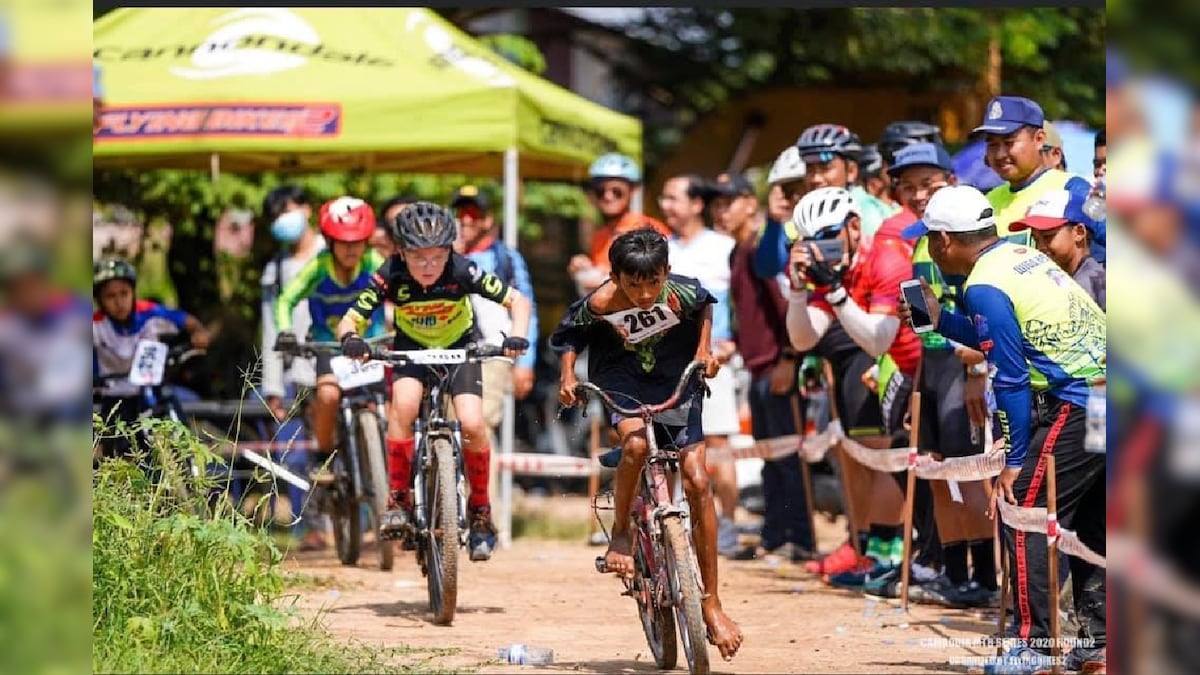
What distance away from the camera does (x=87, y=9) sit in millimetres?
3408

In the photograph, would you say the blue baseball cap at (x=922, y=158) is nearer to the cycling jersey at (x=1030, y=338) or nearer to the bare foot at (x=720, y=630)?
the cycling jersey at (x=1030, y=338)

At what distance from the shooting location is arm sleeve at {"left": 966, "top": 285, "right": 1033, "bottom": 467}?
7273 millimetres

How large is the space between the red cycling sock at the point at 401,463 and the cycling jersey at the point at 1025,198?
324cm

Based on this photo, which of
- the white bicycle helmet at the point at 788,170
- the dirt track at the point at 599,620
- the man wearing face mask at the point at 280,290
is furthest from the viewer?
the man wearing face mask at the point at 280,290

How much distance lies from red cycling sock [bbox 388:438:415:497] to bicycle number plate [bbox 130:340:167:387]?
2.64 metres

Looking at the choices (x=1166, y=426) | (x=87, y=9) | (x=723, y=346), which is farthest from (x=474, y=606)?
(x=1166, y=426)

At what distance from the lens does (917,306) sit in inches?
316

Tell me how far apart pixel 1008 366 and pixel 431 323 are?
3.65 meters

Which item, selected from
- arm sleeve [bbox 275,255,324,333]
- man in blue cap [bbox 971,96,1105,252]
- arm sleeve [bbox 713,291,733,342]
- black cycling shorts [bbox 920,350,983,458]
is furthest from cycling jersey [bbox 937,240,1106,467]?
arm sleeve [bbox 275,255,324,333]

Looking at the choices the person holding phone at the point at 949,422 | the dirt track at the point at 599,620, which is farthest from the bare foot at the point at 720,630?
the person holding phone at the point at 949,422

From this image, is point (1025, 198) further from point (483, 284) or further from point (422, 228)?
point (422, 228)

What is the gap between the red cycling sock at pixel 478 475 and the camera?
376 inches

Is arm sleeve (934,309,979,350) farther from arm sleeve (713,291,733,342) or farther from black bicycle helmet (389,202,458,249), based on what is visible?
arm sleeve (713,291,733,342)

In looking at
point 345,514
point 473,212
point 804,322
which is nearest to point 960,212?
point 804,322
